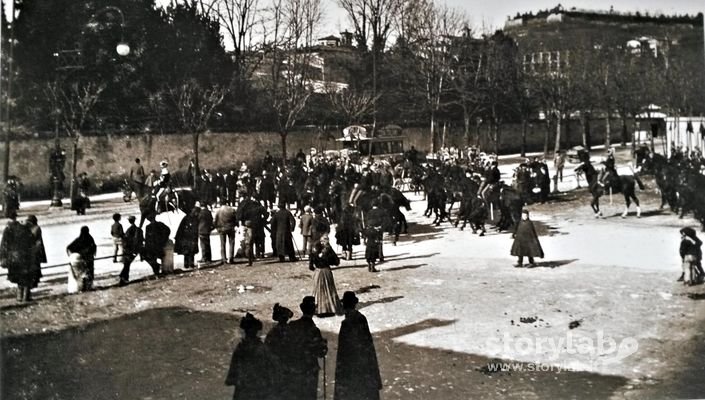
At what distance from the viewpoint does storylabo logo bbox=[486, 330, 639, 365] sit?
516 centimetres

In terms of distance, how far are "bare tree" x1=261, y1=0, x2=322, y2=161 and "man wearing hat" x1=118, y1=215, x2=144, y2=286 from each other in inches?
70.6

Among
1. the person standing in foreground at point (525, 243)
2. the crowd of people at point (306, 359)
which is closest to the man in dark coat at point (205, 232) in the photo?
the crowd of people at point (306, 359)

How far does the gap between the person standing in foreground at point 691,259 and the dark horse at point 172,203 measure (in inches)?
183

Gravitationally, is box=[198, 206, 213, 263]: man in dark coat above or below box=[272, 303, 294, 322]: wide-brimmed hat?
above

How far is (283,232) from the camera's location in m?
6.52

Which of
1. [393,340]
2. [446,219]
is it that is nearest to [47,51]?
[393,340]

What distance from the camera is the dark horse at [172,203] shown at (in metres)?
5.88

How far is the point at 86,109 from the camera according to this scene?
5766 millimetres

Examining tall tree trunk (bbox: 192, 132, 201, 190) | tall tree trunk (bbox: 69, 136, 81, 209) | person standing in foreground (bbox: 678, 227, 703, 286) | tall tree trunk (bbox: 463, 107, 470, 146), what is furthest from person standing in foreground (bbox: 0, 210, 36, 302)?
person standing in foreground (bbox: 678, 227, 703, 286)

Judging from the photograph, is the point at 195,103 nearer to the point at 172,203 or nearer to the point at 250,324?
the point at 172,203

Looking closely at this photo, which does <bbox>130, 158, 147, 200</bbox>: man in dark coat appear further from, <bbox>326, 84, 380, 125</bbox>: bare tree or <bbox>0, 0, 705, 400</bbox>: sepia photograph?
<bbox>326, 84, 380, 125</bbox>: bare tree

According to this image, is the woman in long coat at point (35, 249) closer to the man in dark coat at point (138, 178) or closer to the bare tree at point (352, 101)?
the man in dark coat at point (138, 178)

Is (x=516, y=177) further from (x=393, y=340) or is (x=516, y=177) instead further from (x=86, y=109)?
(x=86, y=109)

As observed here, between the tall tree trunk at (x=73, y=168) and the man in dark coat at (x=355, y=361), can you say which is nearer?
the man in dark coat at (x=355, y=361)
